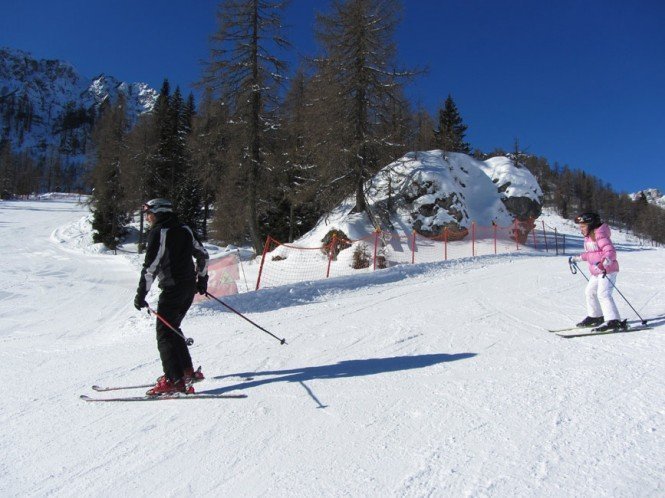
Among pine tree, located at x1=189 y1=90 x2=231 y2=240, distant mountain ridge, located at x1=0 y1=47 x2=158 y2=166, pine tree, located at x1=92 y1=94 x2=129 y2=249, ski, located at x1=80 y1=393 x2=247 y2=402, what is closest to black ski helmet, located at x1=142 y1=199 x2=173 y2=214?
ski, located at x1=80 y1=393 x2=247 y2=402

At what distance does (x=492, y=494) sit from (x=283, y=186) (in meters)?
24.0

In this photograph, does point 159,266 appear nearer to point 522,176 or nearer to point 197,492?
point 197,492

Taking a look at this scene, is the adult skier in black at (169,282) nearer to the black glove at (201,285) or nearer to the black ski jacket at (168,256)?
the black ski jacket at (168,256)

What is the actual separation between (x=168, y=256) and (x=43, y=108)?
217473mm

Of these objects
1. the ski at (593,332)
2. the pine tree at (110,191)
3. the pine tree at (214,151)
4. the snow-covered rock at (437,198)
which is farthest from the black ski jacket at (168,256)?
the pine tree at (110,191)

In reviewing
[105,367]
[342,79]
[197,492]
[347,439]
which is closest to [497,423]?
[347,439]

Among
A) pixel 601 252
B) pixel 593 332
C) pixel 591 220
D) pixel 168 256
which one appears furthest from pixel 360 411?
pixel 591 220

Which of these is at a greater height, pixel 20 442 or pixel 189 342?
pixel 189 342

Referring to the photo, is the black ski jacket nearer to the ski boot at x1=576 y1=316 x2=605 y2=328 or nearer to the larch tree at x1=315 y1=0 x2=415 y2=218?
the ski boot at x1=576 y1=316 x2=605 y2=328

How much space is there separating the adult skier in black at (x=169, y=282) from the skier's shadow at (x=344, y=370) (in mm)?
414

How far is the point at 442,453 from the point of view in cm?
274

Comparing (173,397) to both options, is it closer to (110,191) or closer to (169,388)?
(169,388)

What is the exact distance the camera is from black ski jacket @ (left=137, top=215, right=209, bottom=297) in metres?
4.13

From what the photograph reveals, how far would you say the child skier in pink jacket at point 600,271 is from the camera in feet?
18.5
